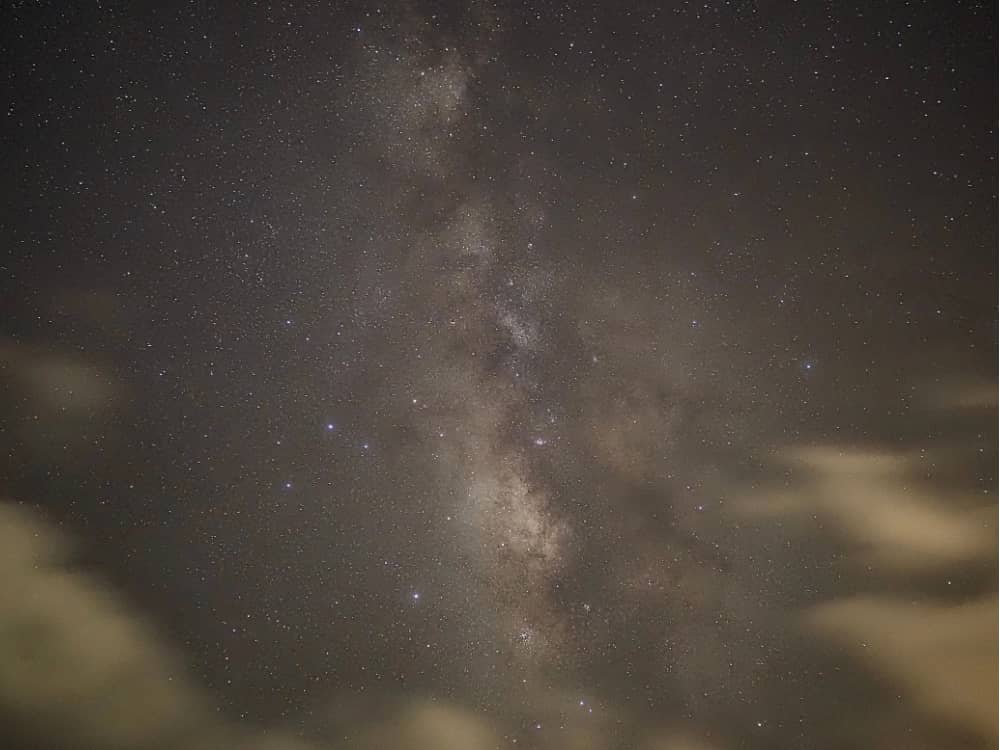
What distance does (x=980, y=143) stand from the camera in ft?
11.5

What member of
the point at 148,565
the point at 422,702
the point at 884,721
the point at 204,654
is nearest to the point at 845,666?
the point at 884,721

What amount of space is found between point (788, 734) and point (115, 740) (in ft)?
18.8

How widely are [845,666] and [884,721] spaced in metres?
0.59

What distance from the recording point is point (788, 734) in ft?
14.6

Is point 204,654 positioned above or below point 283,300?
below

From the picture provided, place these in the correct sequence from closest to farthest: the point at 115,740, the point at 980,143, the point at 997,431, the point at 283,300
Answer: the point at 980,143 → the point at 997,431 → the point at 283,300 → the point at 115,740

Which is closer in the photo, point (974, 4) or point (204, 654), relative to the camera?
point (974, 4)

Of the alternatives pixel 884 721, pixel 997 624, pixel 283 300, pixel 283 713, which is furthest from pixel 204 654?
pixel 997 624

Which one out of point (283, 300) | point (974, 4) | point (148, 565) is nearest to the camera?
point (974, 4)

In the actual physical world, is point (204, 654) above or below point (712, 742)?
above

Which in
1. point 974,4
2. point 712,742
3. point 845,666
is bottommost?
point 712,742

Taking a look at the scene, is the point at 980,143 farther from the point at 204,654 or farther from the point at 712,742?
the point at 204,654

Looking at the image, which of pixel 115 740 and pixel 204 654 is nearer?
pixel 204 654

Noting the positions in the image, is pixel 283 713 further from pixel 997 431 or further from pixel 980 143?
pixel 980 143
